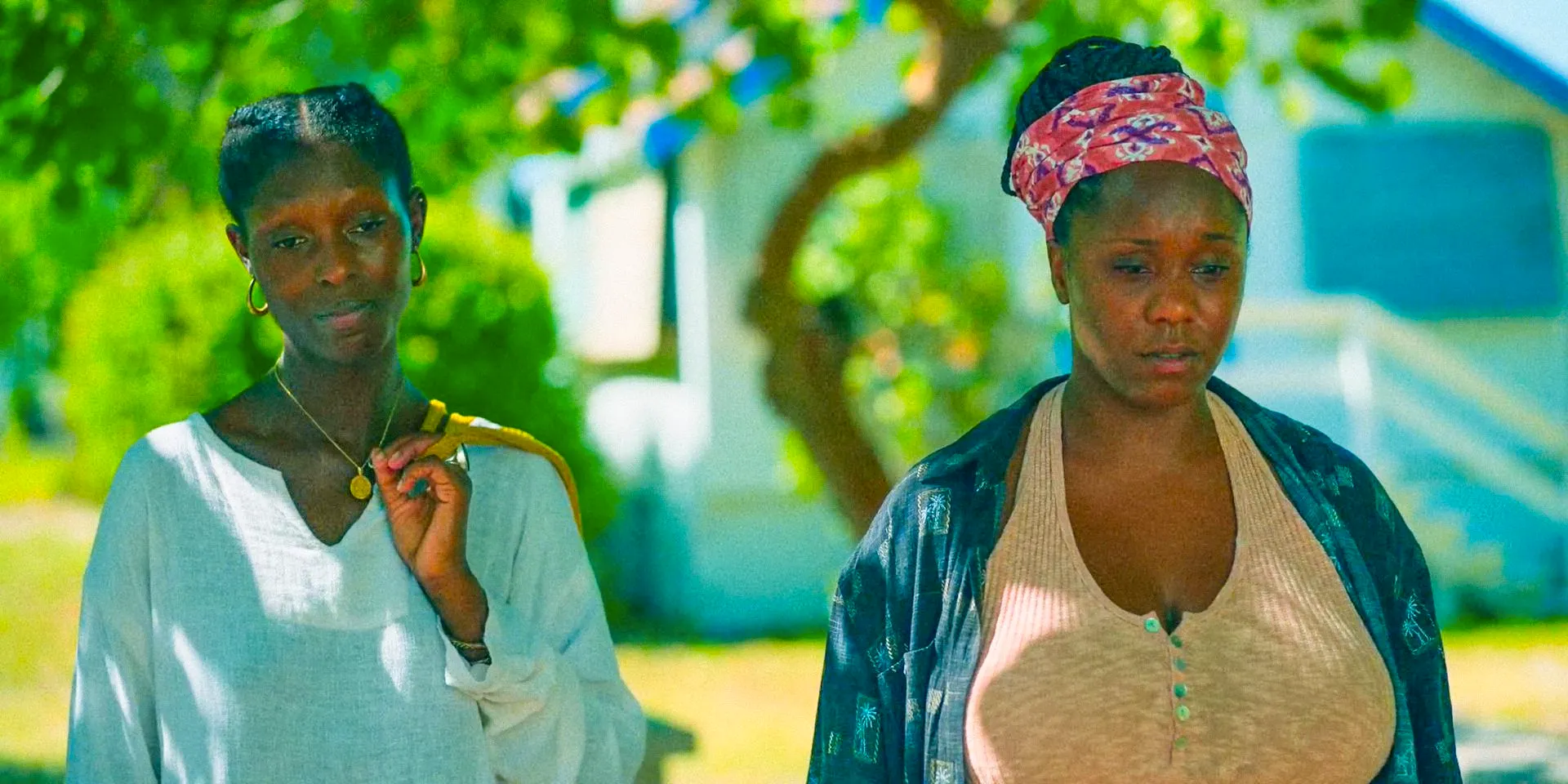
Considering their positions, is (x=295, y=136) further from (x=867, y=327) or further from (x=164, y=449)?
(x=867, y=327)

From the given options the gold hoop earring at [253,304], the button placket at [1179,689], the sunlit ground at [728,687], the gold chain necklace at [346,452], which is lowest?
the sunlit ground at [728,687]

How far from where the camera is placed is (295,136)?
2.72 metres

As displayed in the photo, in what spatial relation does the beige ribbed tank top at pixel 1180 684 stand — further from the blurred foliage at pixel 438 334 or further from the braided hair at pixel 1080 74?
the blurred foliage at pixel 438 334

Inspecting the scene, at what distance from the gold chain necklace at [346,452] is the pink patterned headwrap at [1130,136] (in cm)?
107

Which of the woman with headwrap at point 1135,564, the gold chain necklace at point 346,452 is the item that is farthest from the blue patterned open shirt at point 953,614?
the gold chain necklace at point 346,452

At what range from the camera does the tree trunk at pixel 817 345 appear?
7289 millimetres

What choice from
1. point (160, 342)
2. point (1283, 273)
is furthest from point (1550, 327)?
point (160, 342)

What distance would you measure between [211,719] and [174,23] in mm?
3502

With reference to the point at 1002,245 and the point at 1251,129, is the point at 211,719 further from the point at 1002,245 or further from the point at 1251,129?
the point at 1251,129

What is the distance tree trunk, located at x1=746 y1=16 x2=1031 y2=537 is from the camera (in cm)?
729

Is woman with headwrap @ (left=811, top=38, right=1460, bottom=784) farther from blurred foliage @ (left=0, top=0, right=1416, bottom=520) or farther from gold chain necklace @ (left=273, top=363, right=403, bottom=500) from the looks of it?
blurred foliage @ (left=0, top=0, right=1416, bottom=520)

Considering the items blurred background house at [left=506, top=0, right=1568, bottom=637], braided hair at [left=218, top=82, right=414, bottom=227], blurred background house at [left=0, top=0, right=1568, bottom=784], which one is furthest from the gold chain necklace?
blurred background house at [left=506, top=0, right=1568, bottom=637]

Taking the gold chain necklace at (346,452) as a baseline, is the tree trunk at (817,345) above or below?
above

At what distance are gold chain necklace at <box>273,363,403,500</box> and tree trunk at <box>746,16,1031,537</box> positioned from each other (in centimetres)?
A: 460
